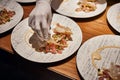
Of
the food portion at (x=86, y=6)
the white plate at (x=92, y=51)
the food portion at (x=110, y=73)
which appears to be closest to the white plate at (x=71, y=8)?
the food portion at (x=86, y=6)

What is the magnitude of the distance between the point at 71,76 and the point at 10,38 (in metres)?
0.38

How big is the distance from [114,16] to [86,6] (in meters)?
0.17

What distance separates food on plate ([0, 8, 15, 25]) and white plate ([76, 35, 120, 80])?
0.45 meters

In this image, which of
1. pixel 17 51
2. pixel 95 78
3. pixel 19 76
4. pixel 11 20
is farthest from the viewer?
pixel 19 76

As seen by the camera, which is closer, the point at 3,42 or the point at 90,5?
the point at 3,42

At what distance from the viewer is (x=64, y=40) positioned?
966mm

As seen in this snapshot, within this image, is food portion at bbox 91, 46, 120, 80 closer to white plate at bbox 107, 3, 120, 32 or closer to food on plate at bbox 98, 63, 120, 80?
food on plate at bbox 98, 63, 120, 80

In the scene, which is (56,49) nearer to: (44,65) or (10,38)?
(44,65)

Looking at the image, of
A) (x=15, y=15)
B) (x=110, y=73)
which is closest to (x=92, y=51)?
(x=110, y=73)

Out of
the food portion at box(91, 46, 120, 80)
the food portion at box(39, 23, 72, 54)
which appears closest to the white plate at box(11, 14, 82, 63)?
the food portion at box(39, 23, 72, 54)

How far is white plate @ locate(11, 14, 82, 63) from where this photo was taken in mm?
873

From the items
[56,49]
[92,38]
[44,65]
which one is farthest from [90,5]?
[44,65]

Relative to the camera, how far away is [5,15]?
1.10 m

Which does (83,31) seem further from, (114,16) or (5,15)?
(5,15)
